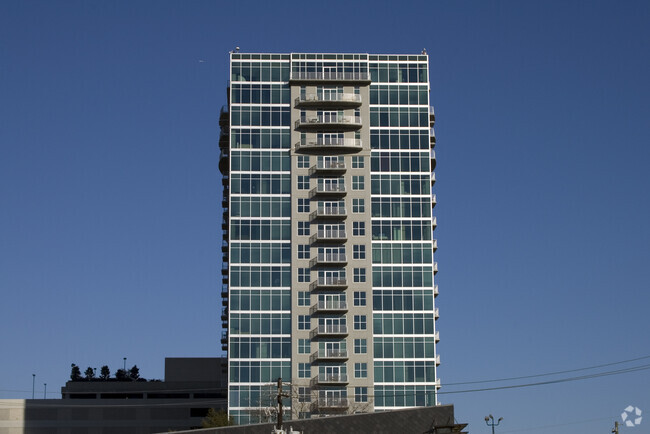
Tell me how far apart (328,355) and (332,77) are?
3747 cm

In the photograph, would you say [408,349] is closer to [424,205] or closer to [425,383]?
[425,383]

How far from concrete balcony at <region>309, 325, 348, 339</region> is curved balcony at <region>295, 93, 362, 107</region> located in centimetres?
2981

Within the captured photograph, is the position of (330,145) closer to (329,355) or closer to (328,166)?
(328,166)

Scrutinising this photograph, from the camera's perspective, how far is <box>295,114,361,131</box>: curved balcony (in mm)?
153500

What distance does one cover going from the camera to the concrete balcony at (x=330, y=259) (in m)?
150

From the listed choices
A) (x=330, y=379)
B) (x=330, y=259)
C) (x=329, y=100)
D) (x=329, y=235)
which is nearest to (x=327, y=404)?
(x=330, y=379)

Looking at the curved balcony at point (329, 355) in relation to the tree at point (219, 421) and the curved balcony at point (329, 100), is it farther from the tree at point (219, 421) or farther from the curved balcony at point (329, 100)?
the curved balcony at point (329, 100)

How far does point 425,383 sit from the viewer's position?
14888cm

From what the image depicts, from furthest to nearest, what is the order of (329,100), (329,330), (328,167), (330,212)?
(329,100) → (328,167) → (330,212) → (329,330)

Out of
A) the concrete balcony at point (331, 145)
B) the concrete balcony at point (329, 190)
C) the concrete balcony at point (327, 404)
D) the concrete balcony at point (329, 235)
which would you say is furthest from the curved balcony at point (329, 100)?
the concrete balcony at point (327, 404)

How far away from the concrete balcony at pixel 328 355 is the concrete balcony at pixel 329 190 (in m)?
20.6

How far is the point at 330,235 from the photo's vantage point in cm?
15100

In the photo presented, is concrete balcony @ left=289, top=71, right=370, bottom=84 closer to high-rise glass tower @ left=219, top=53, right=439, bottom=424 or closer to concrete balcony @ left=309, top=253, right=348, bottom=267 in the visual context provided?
high-rise glass tower @ left=219, top=53, right=439, bottom=424

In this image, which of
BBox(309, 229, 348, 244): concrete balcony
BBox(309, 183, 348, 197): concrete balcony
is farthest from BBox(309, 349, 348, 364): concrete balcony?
BBox(309, 183, 348, 197): concrete balcony
